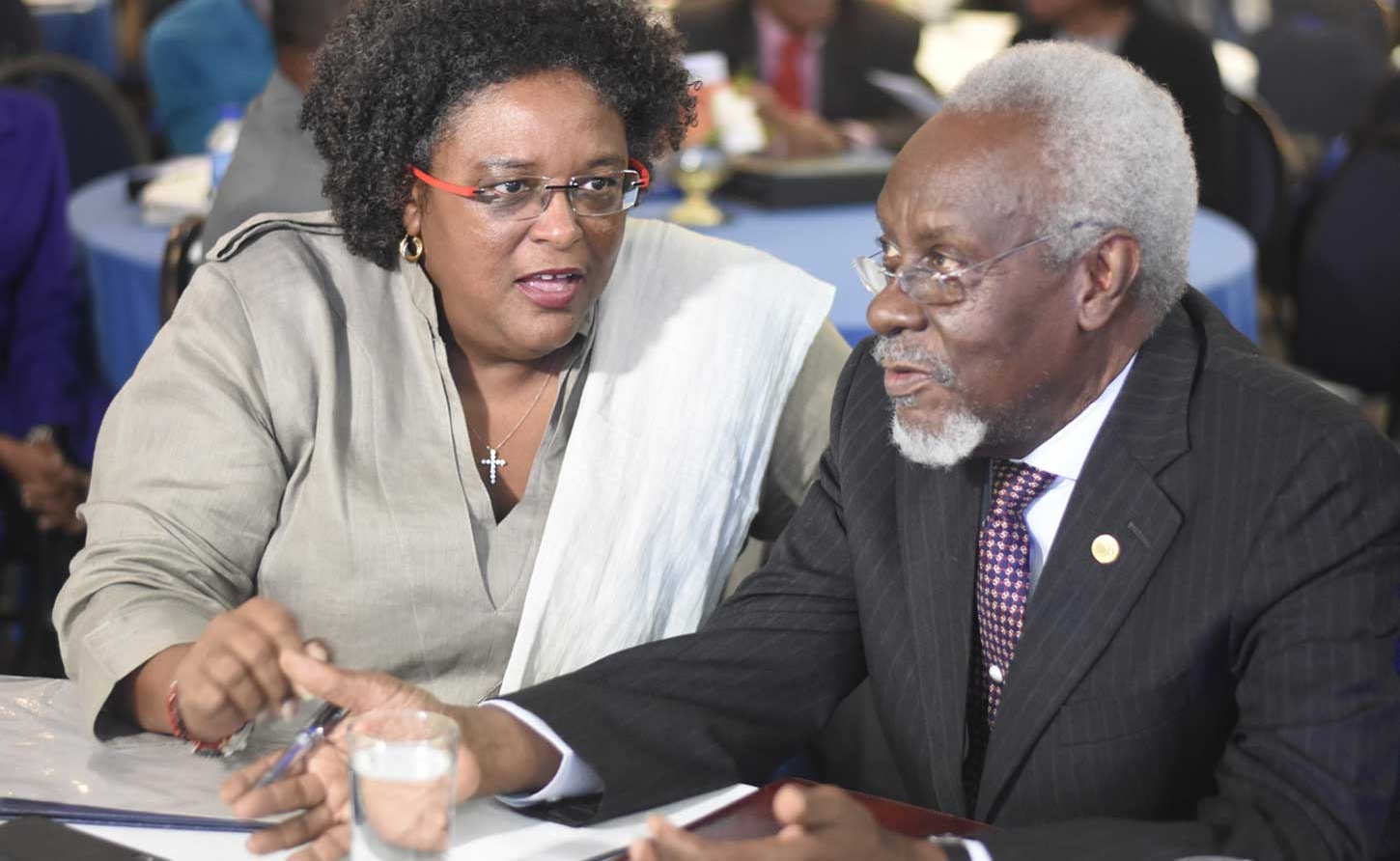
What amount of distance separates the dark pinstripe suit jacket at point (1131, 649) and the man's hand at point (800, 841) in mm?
159

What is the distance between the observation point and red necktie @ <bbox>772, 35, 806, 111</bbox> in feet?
20.7

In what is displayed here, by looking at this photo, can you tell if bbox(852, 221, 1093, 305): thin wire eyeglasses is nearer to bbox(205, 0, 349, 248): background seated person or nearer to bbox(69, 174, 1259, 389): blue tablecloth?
bbox(205, 0, 349, 248): background seated person

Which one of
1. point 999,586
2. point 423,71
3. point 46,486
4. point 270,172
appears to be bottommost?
point 46,486

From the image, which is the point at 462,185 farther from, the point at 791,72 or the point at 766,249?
the point at 791,72

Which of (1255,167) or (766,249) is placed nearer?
(766,249)

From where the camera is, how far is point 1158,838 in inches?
56.9

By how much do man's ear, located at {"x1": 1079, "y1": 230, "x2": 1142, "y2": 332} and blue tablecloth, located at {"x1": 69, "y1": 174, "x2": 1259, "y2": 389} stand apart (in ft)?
5.09

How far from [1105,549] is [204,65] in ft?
14.5

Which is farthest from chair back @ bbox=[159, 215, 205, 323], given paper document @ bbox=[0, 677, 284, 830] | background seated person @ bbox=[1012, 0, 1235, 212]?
background seated person @ bbox=[1012, 0, 1235, 212]

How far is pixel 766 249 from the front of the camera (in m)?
3.76

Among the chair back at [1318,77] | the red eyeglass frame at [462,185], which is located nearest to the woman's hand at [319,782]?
the red eyeglass frame at [462,185]

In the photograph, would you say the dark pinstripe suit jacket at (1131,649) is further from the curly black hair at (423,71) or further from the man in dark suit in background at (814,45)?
the man in dark suit in background at (814,45)

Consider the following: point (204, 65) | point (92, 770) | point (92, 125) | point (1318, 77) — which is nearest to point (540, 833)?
point (92, 770)

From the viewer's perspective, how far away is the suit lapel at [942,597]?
176 centimetres
